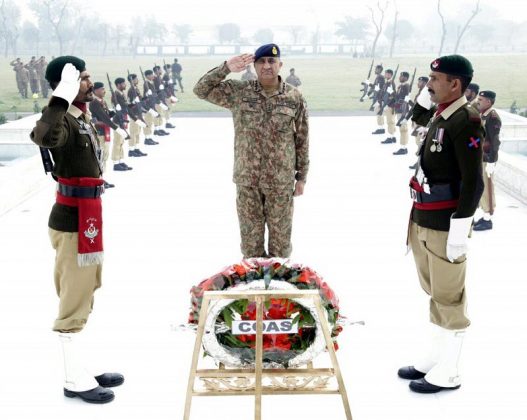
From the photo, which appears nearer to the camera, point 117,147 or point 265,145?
point 265,145

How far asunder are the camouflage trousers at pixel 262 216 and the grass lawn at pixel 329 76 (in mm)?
20815

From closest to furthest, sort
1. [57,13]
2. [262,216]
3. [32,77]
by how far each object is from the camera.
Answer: [262,216] < [32,77] < [57,13]

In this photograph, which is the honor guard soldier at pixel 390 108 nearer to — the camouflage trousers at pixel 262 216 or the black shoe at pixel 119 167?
the black shoe at pixel 119 167

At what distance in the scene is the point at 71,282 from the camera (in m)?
4.01

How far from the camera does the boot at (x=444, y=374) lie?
4.16 meters

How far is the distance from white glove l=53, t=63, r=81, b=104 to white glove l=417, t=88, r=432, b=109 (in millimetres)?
1935

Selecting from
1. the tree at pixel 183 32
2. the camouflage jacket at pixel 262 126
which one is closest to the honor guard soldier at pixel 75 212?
the camouflage jacket at pixel 262 126

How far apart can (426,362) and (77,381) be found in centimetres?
191

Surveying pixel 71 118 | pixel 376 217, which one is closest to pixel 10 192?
pixel 376 217

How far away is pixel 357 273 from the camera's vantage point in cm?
652

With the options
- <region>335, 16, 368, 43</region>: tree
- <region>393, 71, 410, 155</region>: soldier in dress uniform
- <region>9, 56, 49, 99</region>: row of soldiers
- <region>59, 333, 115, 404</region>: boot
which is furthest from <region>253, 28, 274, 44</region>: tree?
<region>59, 333, 115, 404</region>: boot

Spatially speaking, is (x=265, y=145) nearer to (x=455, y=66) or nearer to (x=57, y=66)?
(x=455, y=66)

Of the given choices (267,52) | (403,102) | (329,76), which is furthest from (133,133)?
(329,76)

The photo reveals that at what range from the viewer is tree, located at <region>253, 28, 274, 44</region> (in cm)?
5891
